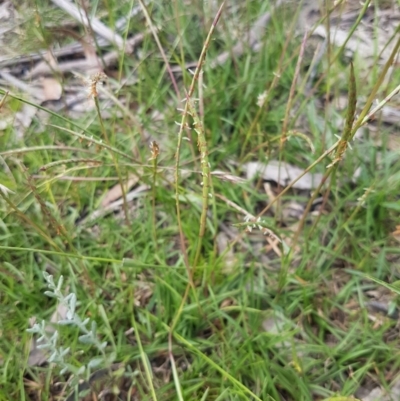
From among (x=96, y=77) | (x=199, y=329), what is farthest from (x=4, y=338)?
(x=96, y=77)

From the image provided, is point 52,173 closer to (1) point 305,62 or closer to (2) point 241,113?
(2) point 241,113

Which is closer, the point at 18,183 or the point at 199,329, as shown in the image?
the point at 199,329

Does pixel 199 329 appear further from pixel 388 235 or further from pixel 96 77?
pixel 96 77

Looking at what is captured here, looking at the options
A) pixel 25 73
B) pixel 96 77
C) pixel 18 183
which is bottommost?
pixel 18 183

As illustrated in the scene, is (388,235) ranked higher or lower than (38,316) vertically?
higher

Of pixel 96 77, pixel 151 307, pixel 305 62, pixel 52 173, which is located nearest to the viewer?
pixel 96 77

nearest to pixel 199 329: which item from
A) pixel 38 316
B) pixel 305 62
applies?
pixel 38 316

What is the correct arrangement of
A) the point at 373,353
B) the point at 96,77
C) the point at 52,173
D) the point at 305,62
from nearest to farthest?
the point at 96,77
the point at 373,353
the point at 52,173
the point at 305,62
